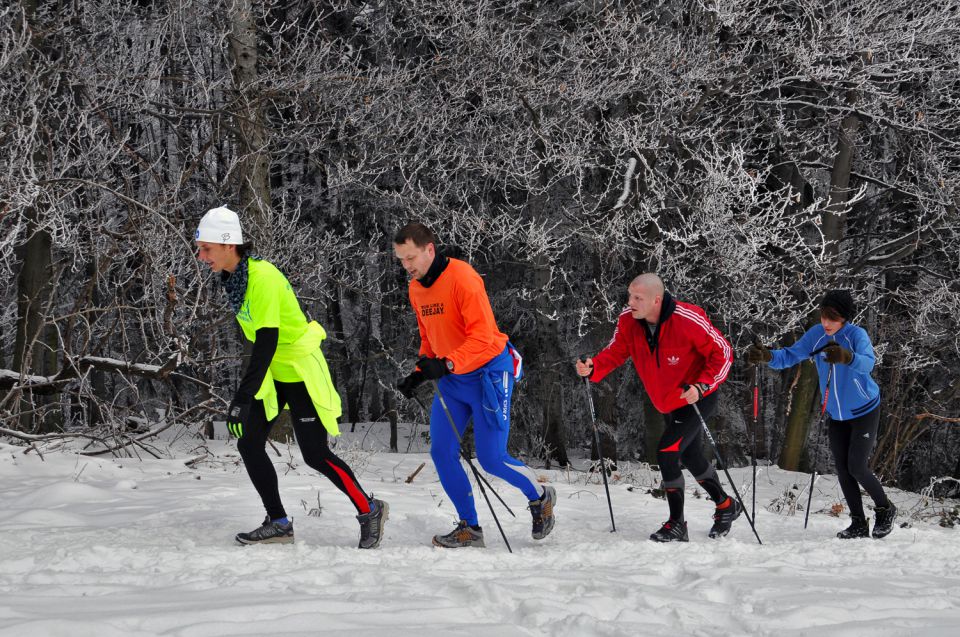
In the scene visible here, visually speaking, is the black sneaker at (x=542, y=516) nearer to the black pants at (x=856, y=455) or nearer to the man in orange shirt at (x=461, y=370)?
the man in orange shirt at (x=461, y=370)

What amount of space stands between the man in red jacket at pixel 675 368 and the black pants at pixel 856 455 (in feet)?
2.93

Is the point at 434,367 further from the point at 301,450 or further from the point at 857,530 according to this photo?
the point at 857,530

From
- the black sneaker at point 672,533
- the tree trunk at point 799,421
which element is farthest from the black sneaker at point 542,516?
the tree trunk at point 799,421

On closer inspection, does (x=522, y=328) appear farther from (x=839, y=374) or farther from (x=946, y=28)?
(x=839, y=374)

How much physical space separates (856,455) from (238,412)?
413 centimetres

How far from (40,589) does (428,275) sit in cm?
249

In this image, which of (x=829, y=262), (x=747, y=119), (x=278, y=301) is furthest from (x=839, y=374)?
(x=747, y=119)

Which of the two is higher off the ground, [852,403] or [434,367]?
[434,367]

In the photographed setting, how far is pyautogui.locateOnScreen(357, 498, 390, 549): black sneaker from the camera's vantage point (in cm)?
509

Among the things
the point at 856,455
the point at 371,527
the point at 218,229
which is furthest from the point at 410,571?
the point at 856,455

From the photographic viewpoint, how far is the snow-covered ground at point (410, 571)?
347 centimetres

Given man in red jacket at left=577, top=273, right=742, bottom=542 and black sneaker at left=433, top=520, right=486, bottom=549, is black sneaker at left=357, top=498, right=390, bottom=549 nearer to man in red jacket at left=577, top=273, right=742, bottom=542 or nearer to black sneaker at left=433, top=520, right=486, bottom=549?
black sneaker at left=433, top=520, right=486, bottom=549

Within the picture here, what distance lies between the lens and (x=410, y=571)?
14.5ft

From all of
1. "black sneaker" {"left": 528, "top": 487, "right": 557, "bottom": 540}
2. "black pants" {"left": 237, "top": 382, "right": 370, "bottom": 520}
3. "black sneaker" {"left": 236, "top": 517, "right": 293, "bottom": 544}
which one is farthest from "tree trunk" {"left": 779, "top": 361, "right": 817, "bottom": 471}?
"black sneaker" {"left": 236, "top": 517, "right": 293, "bottom": 544}
